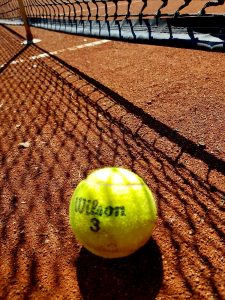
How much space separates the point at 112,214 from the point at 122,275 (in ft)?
1.77

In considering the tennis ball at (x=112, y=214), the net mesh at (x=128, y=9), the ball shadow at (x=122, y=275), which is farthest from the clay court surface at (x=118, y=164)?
the net mesh at (x=128, y=9)

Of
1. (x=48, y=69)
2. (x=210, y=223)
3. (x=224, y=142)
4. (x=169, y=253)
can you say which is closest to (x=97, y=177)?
(x=169, y=253)

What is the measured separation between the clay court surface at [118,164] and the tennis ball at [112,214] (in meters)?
0.32

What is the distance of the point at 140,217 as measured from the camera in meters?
2.21

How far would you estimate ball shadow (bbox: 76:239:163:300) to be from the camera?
7.32 feet

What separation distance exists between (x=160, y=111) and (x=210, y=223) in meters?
2.11

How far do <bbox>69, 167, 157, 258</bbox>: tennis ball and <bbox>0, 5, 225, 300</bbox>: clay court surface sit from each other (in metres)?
0.32

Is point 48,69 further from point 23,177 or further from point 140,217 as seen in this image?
point 140,217

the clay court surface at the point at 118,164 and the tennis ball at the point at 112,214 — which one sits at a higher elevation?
the tennis ball at the point at 112,214

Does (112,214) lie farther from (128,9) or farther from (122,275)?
(128,9)

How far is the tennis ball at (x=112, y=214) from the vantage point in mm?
2148

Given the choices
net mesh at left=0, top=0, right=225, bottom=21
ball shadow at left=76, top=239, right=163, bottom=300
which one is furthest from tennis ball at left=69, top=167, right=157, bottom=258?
net mesh at left=0, top=0, right=225, bottom=21

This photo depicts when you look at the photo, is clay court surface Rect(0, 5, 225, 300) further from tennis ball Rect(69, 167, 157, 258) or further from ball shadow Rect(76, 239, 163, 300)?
tennis ball Rect(69, 167, 157, 258)

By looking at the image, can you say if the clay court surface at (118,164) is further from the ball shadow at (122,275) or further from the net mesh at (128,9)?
the net mesh at (128,9)
